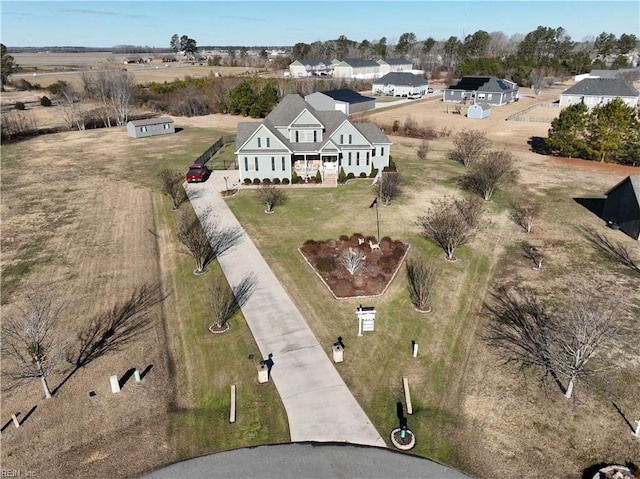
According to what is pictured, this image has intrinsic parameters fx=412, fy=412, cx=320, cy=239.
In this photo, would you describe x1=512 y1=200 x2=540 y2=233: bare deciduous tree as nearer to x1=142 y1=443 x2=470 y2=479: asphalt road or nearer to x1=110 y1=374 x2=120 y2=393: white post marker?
x1=142 y1=443 x2=470 y2=479: asphalt road

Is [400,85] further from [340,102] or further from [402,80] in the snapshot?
[340,102]

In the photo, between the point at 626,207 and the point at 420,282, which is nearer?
the point at 420,282

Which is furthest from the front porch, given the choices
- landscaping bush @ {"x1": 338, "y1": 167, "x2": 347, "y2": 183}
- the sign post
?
the sign post

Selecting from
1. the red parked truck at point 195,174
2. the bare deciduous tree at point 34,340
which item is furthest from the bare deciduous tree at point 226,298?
the red parked truck at point 195,174

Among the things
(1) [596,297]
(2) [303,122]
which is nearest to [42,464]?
(1) [596,297]

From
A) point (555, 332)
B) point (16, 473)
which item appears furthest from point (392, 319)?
point (16, 473)

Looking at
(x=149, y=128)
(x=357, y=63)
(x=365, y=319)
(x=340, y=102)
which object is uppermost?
(x=357, y=63)

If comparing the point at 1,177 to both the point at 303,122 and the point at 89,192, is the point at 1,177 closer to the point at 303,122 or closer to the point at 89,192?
the point at 89,192

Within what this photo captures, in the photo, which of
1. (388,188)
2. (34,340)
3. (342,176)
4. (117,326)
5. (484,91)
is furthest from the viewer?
(484,91)
